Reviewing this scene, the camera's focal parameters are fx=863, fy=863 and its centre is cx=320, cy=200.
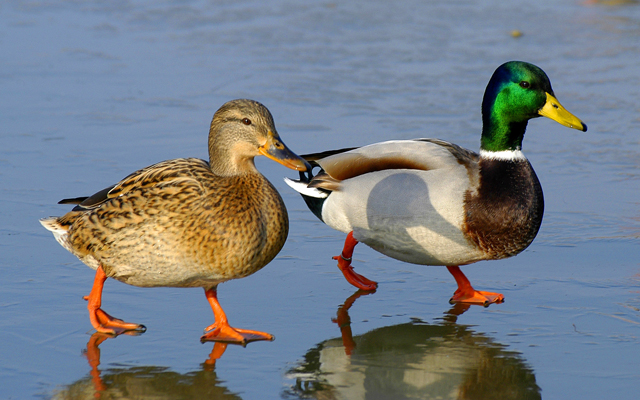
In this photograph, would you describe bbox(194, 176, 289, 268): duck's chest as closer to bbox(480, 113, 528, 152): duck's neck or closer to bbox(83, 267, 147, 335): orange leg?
bbox(83, 267, 147, 335): orange leg

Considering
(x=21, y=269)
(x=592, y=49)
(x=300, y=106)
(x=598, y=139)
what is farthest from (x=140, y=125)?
(x=592, y=49)

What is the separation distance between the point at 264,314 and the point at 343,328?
1.24 ft

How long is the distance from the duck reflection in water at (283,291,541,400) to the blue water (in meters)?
0.01

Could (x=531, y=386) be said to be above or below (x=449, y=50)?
below

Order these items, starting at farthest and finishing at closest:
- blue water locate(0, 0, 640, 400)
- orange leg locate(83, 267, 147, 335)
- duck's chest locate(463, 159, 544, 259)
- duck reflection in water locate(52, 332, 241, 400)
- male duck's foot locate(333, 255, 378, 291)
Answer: male duck's foot locate(333, 255, 378, 291), duck's chest locate(463, 159, 544, 259), orange leg locate(83, 267, 147, 335), blue water locate(0, 0, 640, 400), duck reflection in water locate(52, 332, 241, 400)

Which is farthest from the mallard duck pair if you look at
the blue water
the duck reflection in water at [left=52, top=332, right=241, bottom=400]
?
the duck reflection in water at [left=52, top=332, right=241, bottom=400]

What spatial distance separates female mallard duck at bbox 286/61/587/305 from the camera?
4102 millimetres

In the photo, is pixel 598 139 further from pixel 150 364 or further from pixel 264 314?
pixel 150 364

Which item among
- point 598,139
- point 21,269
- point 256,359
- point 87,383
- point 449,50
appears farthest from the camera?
point 449,50

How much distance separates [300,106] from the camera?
7.07 meters

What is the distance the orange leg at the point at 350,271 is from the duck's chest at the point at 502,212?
561 mm

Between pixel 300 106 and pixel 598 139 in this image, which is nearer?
pixel 598 139

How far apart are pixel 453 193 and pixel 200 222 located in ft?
4.21

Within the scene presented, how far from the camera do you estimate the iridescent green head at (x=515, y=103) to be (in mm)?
4328
